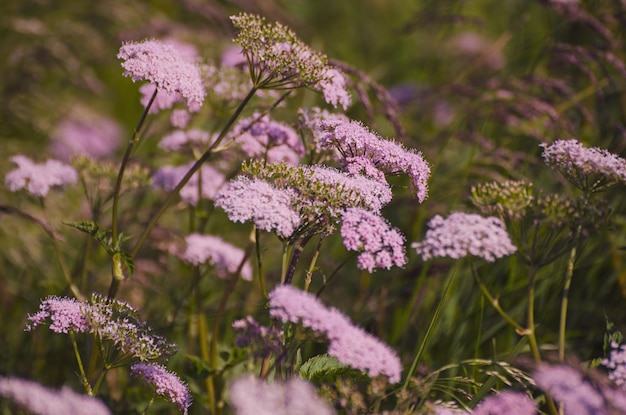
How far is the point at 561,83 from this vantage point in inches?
150

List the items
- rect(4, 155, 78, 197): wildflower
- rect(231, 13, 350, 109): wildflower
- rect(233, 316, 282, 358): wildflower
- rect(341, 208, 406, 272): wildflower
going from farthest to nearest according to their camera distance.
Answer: rect(4, 155, 78, 197): wildflower < rect(231, 13, 350, 109): wildflower < rect(341, 208, 406, 272): wildflower < rect(233, 316, 282, 358): wildflower

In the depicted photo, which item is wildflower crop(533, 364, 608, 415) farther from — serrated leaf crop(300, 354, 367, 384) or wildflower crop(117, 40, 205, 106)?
wildflower crop(117, 40, 205, 106)

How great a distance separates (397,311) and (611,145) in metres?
1.42

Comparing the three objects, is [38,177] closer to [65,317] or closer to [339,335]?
[65,317]

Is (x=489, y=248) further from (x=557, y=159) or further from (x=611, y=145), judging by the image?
(x=611, y=145)

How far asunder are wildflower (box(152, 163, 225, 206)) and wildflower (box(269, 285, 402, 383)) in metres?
1.47

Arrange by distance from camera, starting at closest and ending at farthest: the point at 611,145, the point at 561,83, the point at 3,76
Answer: the point at 611,145 → the point at 561,83 → the point at 3,76

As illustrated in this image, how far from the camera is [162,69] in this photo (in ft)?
7.63

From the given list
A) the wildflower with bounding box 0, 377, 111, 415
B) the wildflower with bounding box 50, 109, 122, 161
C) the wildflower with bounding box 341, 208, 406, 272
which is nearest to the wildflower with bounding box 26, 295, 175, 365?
the wildflower with bounding box 0, 377, 111, 415

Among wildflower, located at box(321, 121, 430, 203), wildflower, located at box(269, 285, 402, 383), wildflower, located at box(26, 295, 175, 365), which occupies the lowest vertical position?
wildflower, located at box(26, 295, 175, 365)

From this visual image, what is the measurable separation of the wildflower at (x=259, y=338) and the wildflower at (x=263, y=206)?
0.29m

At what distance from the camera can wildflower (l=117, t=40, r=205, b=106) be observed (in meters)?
2.30

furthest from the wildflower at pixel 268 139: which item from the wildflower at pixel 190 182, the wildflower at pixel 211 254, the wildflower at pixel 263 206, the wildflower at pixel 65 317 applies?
the wildflower at pixel 65 317

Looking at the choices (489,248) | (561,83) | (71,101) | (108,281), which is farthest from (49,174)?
(71,101)
